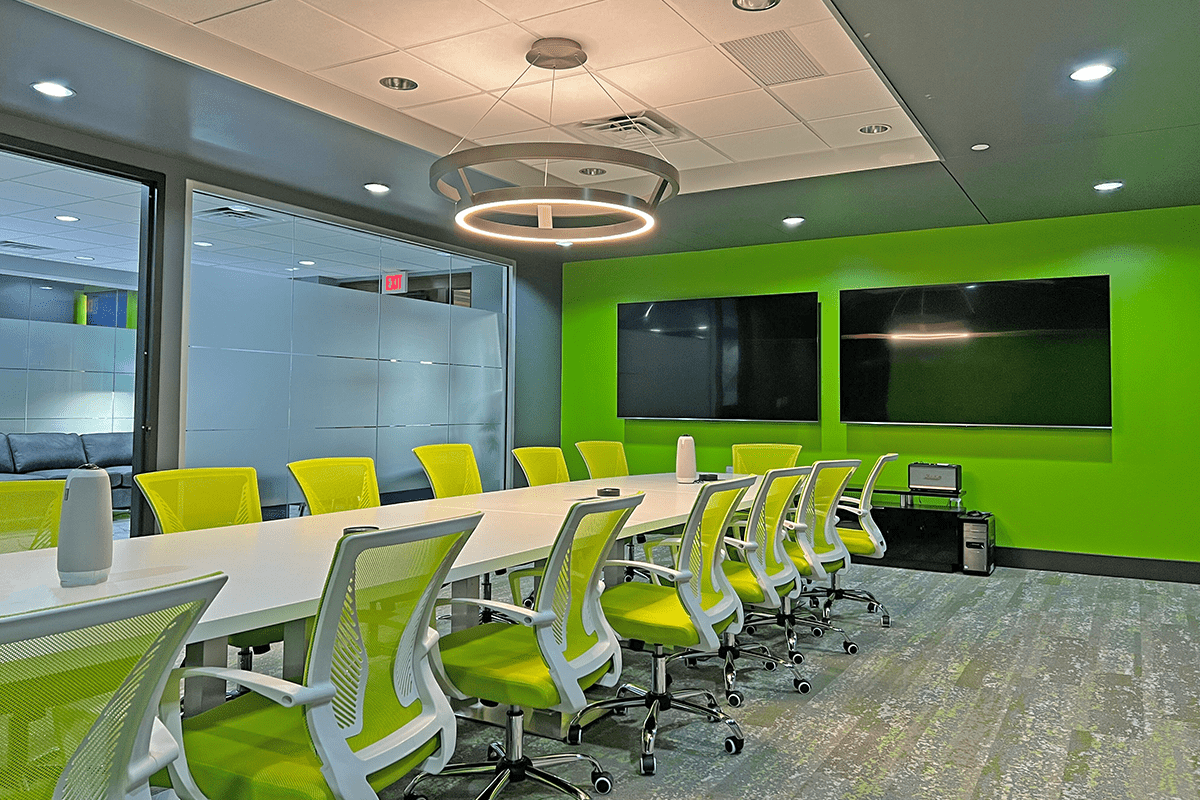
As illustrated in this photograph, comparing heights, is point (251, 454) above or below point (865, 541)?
above

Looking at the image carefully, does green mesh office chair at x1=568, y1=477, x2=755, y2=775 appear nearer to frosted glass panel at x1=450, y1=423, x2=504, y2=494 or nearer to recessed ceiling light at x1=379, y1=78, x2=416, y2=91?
recessed ceiling light at x1=379, y1=78, x2=416, y2=91

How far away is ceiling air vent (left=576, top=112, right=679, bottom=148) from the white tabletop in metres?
2.44

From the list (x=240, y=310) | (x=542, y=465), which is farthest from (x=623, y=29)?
Result: (x=240, y=310)

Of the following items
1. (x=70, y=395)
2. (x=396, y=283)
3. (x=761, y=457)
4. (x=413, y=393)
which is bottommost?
(x=761, y=457)

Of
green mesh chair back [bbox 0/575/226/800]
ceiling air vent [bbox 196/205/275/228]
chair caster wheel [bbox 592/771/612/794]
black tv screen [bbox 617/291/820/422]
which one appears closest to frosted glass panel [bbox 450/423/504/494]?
black tv screen [bbox 617/291/820/422]

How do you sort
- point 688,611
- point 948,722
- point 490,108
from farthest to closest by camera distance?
point 490,108
point 948,722
point 688,611

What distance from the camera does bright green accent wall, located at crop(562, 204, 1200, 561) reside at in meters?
7.05

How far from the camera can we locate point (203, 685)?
8.70 ft

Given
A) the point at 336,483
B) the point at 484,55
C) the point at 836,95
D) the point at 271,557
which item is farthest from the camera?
the point at 836,95

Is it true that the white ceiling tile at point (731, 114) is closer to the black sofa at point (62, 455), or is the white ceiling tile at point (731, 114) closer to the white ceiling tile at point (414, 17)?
the white ceiling tile at point (414, 17)

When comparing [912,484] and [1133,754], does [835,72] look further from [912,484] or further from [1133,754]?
[912,484]

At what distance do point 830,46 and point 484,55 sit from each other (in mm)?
1785

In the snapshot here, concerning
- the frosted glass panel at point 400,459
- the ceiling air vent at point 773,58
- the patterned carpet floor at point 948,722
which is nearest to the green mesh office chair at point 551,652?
the patterned carpet floor at point 948,722

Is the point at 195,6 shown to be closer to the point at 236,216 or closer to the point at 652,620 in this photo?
the point at 236,216
